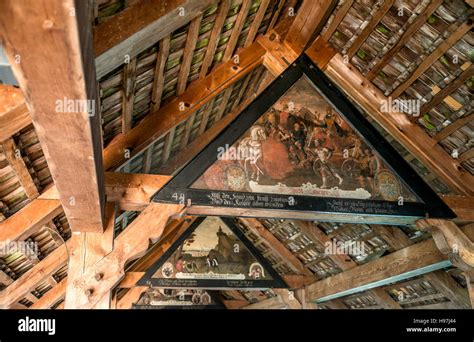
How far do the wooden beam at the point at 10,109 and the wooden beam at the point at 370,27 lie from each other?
3.17 m

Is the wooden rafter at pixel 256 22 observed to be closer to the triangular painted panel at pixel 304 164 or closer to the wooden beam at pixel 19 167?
the triangular painted panel at pixel 304 164

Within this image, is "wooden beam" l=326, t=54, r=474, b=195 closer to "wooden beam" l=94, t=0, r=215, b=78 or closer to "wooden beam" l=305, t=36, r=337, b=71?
"wooden beam" l=305, t=36, r=337, b=71

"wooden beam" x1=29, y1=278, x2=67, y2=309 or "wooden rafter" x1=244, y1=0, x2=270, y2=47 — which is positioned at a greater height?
"wooden rafter" x1=244, y1=0, x2=270, y2=47

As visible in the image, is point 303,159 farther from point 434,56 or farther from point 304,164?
point 434,56

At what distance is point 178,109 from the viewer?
422cm

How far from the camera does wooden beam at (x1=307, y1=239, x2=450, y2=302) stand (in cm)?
489

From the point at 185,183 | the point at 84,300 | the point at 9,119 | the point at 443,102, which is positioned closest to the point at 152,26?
the point at 9,119

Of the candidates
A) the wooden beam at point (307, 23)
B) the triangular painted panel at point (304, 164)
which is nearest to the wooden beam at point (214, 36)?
the triangular painted panel at point (304, 164)

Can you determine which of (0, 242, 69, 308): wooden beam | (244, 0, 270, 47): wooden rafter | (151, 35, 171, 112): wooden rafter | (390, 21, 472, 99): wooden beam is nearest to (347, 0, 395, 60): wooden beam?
(390, 21, 472, 99): wooden beam

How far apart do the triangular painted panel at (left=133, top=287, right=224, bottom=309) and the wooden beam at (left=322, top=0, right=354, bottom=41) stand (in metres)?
7.09

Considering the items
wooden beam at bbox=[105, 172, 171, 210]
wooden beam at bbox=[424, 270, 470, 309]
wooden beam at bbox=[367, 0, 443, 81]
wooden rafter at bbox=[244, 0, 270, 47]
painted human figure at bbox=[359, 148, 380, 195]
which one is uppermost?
wooden rafter at bbox=[244, 0, 270, 47]

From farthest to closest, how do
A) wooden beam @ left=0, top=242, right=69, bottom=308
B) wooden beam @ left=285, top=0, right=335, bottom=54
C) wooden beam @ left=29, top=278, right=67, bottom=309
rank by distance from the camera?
wooden beam @ left=29, top=278, right=67, bottom=309 < wooden beam @ left=0, top=242, right=69, bottom=308 < wooden beam @ left=285, top=0, right=335, bottom=54

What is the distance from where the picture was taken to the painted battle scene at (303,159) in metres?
3.68
